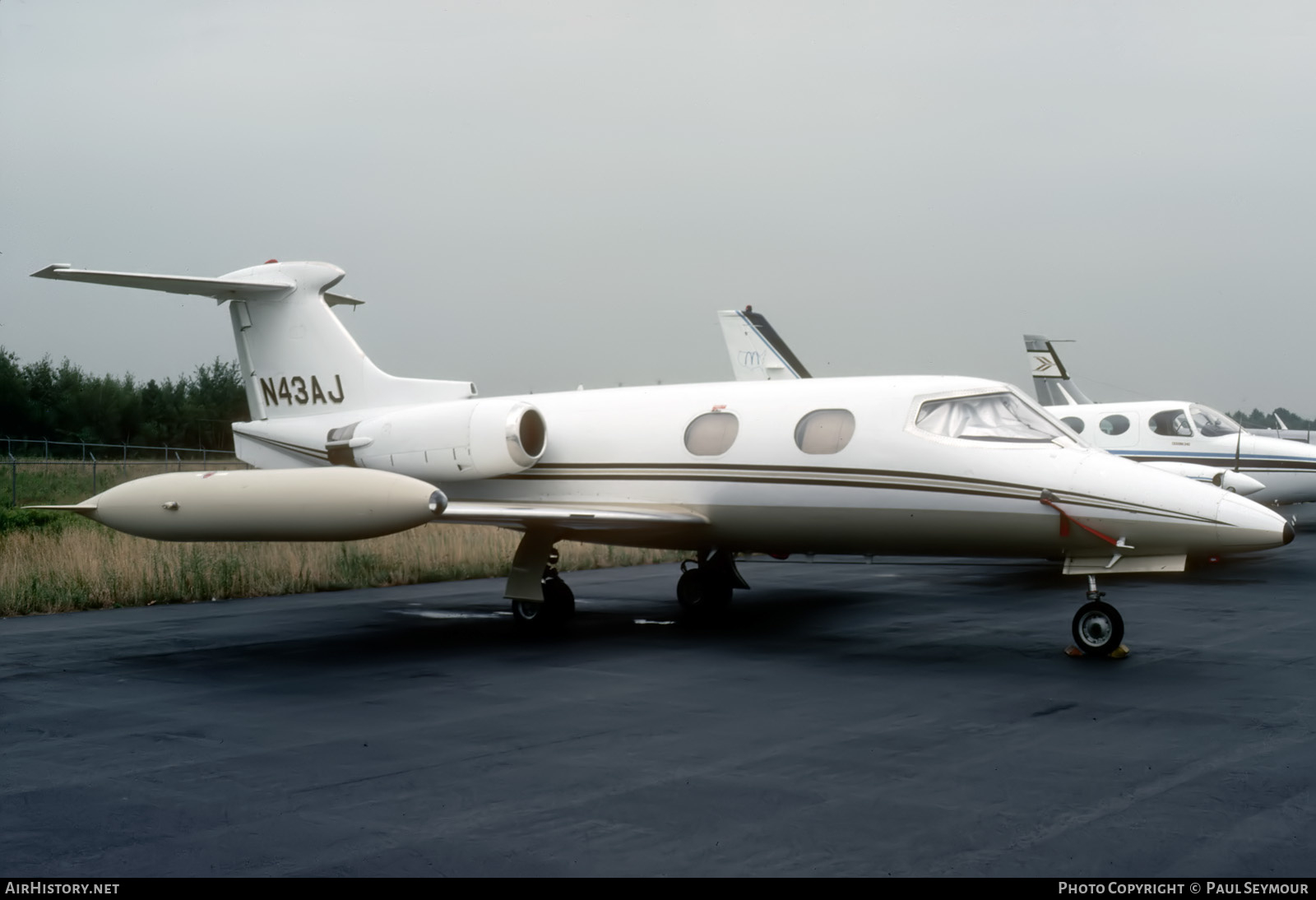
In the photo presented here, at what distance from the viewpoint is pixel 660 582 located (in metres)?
18.2

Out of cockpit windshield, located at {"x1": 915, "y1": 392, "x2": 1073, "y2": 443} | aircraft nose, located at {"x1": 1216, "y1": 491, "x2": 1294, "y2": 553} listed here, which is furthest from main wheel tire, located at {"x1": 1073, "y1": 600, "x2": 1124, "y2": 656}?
cockpit windshield, located at {"x1": 915, "y1": 392, "x2": 1073, "y2": 443}

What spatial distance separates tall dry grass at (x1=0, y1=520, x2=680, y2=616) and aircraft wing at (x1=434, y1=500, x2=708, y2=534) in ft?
19.6

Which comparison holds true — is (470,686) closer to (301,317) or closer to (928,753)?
(928,753)

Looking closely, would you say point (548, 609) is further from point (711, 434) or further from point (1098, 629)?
point (1098, 629)

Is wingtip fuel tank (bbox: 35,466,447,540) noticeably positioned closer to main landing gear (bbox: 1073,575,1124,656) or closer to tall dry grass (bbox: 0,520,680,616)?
tall dry grass (bbox: 0,520,680,616)

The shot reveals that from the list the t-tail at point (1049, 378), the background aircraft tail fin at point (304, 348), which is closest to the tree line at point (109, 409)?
the t-tail at point (1049, 378)

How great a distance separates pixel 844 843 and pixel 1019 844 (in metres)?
0.73

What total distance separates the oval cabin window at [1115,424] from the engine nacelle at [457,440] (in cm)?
1234

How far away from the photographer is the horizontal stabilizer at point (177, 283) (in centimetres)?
1355

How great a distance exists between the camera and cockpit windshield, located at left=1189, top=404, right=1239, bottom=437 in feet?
69.4

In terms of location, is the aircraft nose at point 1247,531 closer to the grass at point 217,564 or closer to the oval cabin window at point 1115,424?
the grass at point 217,564

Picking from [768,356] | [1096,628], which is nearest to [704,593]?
[1096,628]

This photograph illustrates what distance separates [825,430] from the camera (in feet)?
39.8

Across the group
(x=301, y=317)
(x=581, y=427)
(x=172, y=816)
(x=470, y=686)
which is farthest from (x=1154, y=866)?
(x=301, y=317)
